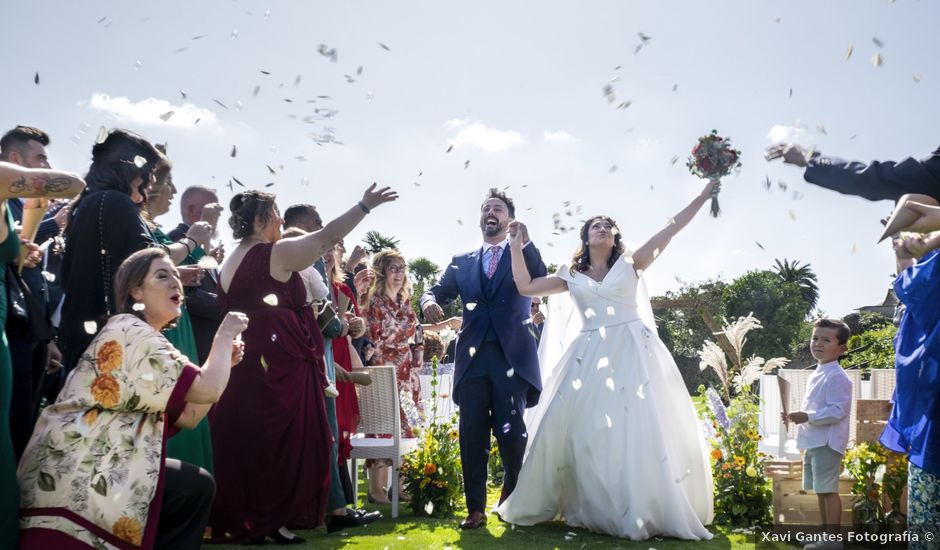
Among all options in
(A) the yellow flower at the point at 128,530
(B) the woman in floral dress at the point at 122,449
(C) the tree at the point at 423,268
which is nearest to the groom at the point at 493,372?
(B) the woman in floral dress at the point at 122,449

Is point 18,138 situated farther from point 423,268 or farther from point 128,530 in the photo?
point 423,268

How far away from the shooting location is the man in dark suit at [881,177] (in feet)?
9.92

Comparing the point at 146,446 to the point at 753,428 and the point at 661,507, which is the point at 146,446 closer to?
the point at 661,507

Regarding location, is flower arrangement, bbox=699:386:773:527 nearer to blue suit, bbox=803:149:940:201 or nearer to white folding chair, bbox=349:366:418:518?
white folding chair, bbox=349:366:418:518

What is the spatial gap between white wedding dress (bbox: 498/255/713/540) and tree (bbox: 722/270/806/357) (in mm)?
66561

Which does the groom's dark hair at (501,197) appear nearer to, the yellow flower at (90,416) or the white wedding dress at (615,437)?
the white wedding dress at (615,437)

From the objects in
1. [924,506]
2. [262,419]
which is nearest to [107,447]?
[262,419]

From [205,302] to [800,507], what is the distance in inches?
167

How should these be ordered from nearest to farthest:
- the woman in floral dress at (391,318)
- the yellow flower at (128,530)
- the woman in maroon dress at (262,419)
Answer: the yellow flower at (128,530), the woman in maroon dress at (262,419), the woman in floral dress at (391,318)

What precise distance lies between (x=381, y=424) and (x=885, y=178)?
15.8 feet

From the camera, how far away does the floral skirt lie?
3230 mm

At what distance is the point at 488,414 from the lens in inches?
253

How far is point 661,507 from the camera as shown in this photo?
5.46m

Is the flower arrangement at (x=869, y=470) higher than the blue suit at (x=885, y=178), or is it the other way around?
the blue suit at (x=885, y=178)
